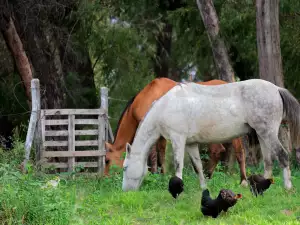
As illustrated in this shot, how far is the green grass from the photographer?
6535mm

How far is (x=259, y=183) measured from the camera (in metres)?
7.53

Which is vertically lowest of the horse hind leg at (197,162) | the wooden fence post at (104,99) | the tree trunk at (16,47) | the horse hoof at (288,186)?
the horse hoof at (288,186)

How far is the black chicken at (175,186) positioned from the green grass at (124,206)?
0.13 metres

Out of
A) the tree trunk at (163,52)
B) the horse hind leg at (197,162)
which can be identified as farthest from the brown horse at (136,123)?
the tree trunk at (163,52)

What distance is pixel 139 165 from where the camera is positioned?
28.6 ft

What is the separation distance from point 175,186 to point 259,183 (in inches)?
42.0

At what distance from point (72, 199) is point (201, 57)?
9.37m

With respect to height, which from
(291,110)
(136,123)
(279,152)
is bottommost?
(279,152)

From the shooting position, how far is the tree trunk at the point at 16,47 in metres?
13.0

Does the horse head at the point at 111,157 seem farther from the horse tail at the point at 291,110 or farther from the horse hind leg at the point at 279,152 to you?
the horse tail at the point at 291,110

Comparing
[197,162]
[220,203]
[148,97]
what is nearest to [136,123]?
[148,97]

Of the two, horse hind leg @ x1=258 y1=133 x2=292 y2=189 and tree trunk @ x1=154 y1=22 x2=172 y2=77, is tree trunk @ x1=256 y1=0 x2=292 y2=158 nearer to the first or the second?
horse hind leg @ x1=258 y1=133 x2=292 y2=189

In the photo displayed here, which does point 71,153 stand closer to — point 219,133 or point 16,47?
point 219,133

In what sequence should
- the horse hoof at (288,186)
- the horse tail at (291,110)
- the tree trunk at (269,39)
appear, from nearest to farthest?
1. the horse hoof at (288,186)
2. the horse tail at (291,110)
3. the tree trunk at (269,39)
